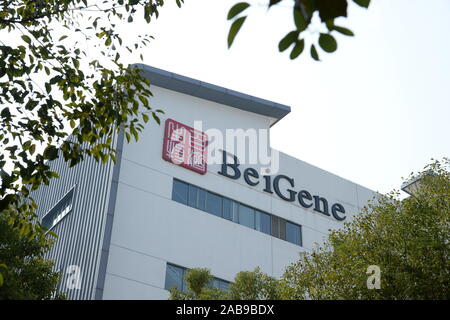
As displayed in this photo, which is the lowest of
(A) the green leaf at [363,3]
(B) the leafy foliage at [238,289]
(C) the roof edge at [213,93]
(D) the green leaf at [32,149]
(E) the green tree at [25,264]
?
(A) the green leaf at [363,3]

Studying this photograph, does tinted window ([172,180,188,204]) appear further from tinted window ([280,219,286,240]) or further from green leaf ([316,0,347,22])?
green leaf ([316,0,347,22])

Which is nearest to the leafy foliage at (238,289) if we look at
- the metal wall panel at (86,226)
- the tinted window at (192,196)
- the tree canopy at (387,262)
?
the tree canopy at (387,262)

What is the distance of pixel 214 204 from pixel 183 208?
193cm

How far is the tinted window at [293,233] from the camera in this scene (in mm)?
27888

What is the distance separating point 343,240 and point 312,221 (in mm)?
14651

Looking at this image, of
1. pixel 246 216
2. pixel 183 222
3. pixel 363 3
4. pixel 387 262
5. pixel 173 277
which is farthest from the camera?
pixel 246 216

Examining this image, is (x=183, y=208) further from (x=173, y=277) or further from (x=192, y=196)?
(x=173, y=277)

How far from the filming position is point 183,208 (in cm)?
2402

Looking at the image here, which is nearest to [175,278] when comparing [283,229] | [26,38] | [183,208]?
[183,208]

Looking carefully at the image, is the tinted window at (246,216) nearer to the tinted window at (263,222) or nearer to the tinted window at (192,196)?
the tinted window at (263,222)
